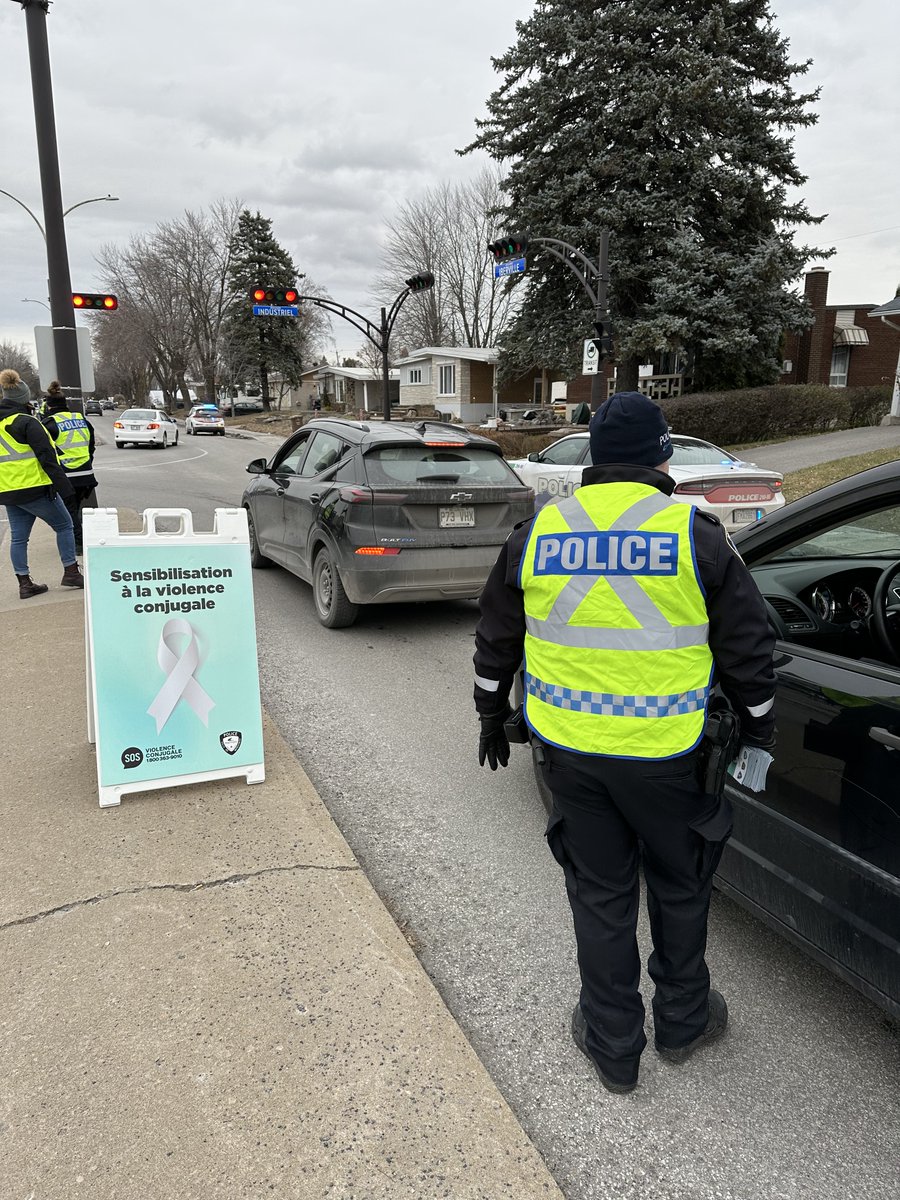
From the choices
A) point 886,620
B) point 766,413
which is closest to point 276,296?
point 766,413

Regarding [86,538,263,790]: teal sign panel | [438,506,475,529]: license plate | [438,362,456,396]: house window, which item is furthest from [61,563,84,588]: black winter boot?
[438,362,456,396]: house window

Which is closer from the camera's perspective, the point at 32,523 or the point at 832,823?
the point at 832,823

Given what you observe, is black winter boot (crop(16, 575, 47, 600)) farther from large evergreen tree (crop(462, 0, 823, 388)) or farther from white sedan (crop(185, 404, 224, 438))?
white sedan (crop(185, 404, 224, 438))

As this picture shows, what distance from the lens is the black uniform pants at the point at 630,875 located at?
2023 mm

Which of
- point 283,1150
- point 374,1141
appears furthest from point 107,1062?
point 374,1141

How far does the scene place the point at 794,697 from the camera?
2.44 meters

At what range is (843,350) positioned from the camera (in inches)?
1334

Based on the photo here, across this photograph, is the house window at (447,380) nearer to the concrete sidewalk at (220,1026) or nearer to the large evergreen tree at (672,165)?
the large evergreen tree at (672,165)

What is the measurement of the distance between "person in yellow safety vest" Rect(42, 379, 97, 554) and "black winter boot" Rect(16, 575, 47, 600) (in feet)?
2.51

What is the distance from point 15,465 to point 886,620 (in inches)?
275

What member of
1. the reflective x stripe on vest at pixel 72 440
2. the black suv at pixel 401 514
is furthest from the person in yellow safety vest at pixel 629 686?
the reflective x stripe on vest at pixel 72 440

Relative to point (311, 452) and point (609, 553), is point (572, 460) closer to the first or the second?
point (311, 452)

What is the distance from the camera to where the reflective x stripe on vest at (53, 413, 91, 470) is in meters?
8.34

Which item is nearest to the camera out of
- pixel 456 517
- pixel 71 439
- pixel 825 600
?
pixel 825 600
